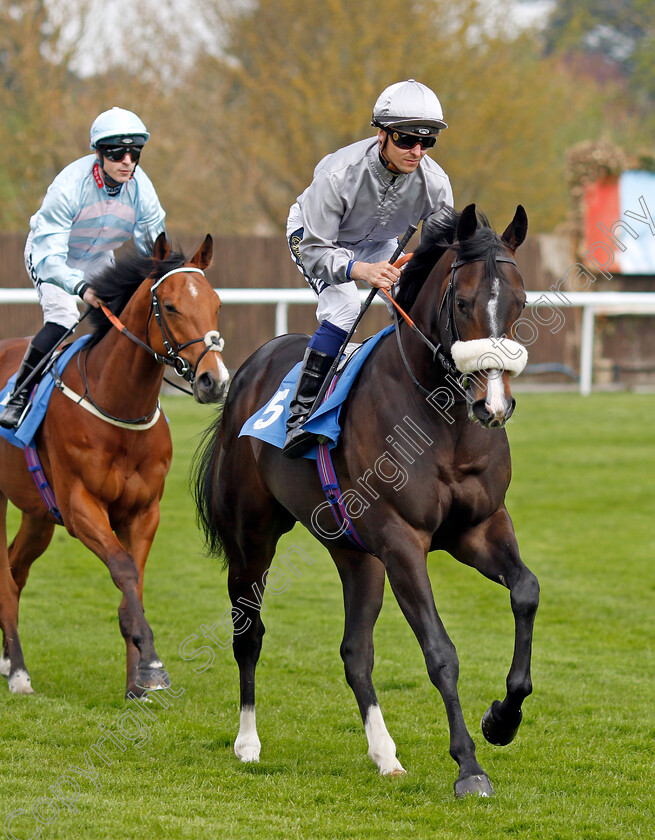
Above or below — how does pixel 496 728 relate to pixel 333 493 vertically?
below

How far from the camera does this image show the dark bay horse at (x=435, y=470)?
3359 millimetres

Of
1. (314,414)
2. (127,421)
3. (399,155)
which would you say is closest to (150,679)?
(127,421)

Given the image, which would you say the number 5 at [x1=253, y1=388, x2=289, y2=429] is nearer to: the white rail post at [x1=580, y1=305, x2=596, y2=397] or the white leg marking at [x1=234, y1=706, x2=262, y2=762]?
the white leg marking at [x1=234, y1=706, x2=262, y2=762]

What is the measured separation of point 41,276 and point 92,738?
7.02 ft

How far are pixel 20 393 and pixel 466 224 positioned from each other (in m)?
2.61

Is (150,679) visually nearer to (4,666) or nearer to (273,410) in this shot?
(4,666)

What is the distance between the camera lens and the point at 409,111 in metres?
3.85

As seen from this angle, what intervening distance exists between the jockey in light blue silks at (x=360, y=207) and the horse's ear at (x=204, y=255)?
2.47ft

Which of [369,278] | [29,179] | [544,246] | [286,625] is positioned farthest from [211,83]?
[369,278]

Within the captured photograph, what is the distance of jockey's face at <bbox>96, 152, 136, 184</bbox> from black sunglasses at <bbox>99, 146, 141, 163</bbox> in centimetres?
1

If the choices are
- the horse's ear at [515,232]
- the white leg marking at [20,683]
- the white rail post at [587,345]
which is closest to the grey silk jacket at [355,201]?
the horse's ear at [515,232]

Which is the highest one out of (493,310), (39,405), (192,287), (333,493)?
(493,310)

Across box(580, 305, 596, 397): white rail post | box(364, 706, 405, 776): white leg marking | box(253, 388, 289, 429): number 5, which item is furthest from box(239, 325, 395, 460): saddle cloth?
box(580, 305, 596, 397): white rail post

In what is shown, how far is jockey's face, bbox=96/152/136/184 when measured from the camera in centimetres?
516
